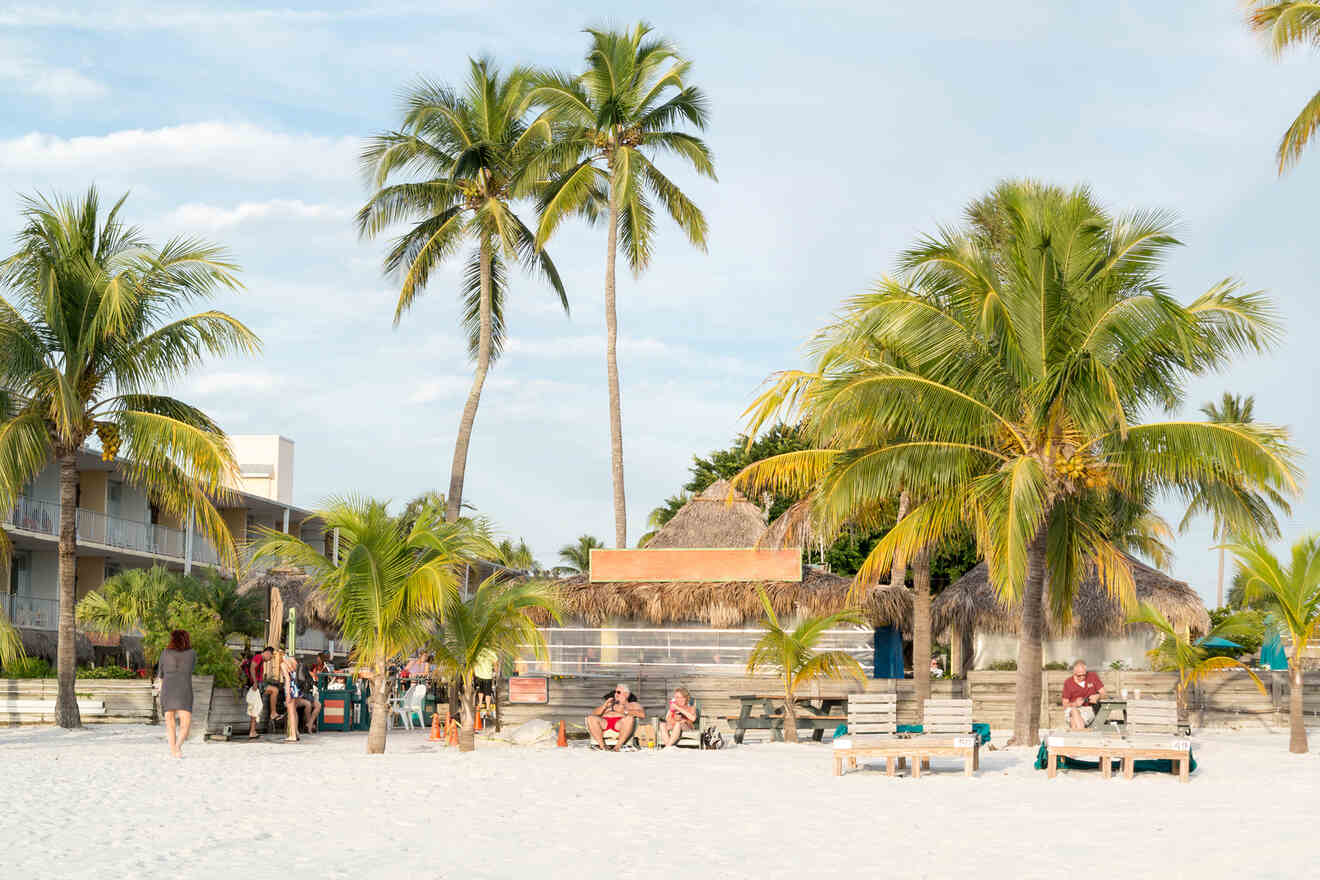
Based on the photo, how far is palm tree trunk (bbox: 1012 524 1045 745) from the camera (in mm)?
16516

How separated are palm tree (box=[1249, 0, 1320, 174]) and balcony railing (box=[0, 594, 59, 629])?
24.9 metres

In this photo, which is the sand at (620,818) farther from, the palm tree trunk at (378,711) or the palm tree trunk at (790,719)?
the palm tree trunk at (790,719)

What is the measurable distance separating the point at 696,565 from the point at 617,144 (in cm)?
1041

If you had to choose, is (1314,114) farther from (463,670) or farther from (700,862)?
(700,862)

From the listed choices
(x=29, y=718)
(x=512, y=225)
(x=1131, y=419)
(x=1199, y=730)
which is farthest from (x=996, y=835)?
(x=512, y=225)

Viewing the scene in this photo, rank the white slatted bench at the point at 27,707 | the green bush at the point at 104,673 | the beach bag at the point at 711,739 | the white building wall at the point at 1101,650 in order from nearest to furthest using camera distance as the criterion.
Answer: the beach bag at the point at 711,739
the white slatted bench at the point at 27,707
the green bush at the point at 104,673
the white building wall at the point at 1101,650

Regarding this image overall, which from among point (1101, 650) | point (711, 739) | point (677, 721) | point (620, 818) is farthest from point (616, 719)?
point (1101, 650)

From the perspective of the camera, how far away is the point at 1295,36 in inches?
696

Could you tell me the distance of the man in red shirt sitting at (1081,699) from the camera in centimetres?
1784

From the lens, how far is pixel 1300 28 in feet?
57.7

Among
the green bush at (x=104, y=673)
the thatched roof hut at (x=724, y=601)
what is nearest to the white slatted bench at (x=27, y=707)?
the green bush at (x=104, y=673)

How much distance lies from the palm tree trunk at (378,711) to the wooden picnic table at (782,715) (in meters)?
4.71

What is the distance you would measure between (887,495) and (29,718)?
41.7 feet

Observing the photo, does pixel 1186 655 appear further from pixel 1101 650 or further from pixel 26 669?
pixel 26 669
